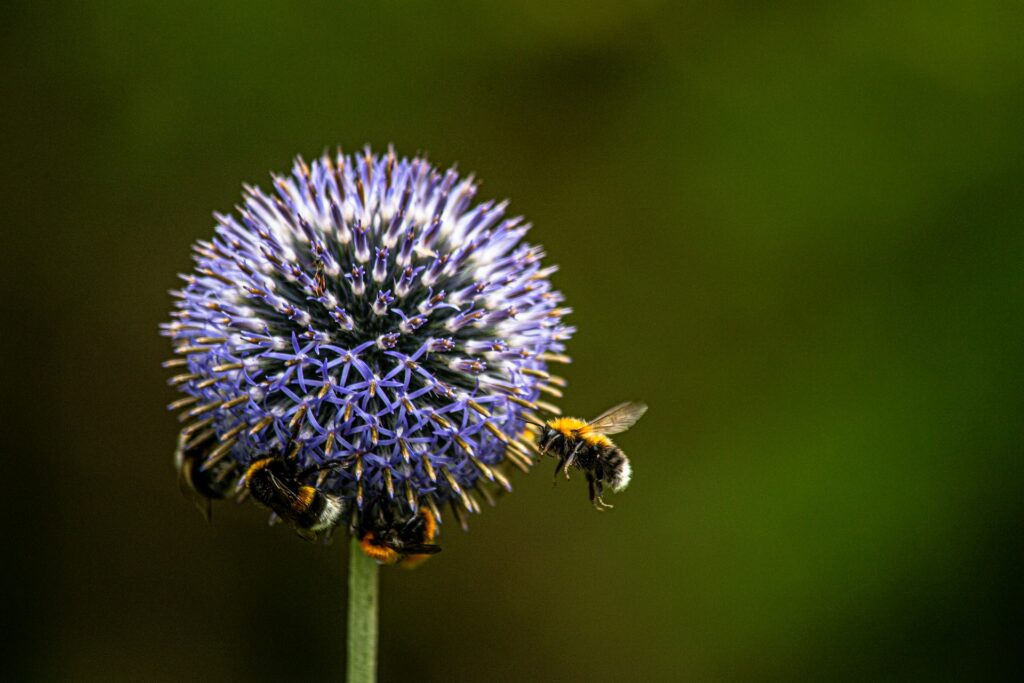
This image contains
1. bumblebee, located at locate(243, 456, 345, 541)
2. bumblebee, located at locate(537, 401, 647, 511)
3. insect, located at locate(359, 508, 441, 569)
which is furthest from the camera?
bumblebee, located at locate(537, 401, 647, 511)

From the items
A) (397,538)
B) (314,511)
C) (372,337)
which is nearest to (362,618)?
(397,538)

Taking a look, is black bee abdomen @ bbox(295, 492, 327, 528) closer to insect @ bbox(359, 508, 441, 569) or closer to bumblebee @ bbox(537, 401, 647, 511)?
insect @ bbox(359, 508, 441, 569)

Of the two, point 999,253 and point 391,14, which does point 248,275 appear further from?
point 999,253

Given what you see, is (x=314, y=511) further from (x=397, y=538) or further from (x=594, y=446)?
(x=594, y=446)

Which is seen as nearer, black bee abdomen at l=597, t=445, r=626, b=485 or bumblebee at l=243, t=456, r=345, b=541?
bumblebee at l=243, t=456, r=345, b=541

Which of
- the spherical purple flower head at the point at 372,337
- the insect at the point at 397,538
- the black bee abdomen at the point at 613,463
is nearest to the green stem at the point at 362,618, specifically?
the insect at the point at 397,538

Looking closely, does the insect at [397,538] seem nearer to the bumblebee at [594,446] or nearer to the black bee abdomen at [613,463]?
the bumblebee at [594,446]

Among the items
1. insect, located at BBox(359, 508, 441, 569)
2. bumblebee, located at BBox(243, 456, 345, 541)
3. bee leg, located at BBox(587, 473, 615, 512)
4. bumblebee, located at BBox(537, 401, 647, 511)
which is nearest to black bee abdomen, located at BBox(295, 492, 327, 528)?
bumblebee, located at BBox(243, 456, 345, 541)
